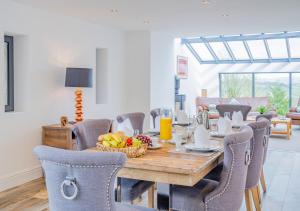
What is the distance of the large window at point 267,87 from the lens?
11.2 metres

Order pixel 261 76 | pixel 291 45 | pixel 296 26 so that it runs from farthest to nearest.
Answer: pixel 261 76, pixel 291 45, pixel 296 26

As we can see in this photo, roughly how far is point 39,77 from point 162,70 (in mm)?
3137

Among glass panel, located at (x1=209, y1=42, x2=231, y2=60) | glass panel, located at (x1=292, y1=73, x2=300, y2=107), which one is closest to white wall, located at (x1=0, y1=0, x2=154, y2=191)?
glass panel, located at (x1=209, y1=42, x2=231, y2=60)

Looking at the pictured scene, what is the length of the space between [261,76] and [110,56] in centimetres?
691

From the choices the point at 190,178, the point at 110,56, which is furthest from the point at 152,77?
the point at 190,178

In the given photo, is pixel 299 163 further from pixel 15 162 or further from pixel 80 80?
pixel 15 162

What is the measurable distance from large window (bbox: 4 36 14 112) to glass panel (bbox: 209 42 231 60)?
24.5 ft

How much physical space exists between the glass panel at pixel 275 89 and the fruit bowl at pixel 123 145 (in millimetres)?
9798

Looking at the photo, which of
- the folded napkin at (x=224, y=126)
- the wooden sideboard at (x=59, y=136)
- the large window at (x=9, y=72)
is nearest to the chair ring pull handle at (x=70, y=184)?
the folded napkin at (x=224, y=126)

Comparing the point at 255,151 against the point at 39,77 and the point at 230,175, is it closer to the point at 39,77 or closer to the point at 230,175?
the point at 230,175

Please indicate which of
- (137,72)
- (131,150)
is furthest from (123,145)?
(137,72)

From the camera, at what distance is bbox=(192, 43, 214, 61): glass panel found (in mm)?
11047

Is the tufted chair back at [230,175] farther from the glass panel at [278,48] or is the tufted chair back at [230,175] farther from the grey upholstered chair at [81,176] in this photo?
the glass panel at [278,48]

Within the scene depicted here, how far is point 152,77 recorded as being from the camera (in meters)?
6.71
